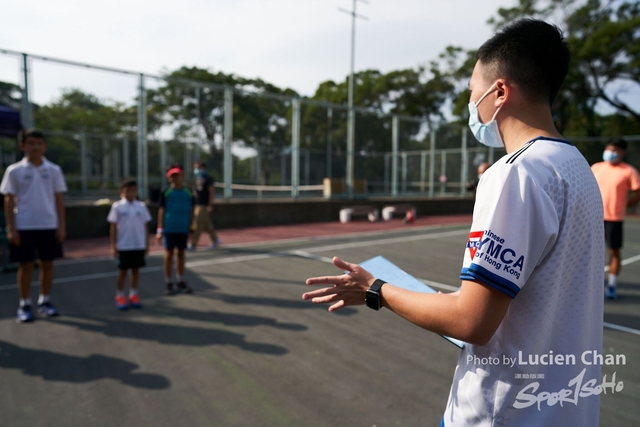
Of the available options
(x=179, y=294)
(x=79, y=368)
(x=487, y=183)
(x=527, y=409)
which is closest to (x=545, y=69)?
(x=487, y=183)

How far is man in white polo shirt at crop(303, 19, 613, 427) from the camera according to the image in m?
1.09

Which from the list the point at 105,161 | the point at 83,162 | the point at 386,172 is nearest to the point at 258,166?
the point at 105,161

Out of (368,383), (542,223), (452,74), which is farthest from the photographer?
(452,74)

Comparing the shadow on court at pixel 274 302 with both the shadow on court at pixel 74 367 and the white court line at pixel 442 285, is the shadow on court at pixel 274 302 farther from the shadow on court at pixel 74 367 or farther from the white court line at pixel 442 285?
the shadow on court at pixel 74 367

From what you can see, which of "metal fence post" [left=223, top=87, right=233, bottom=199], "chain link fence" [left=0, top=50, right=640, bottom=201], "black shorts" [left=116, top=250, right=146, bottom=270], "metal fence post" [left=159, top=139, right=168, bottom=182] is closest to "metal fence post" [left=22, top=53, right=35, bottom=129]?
"chain link fence" [left=0, top=50, right=640, bottom=201]

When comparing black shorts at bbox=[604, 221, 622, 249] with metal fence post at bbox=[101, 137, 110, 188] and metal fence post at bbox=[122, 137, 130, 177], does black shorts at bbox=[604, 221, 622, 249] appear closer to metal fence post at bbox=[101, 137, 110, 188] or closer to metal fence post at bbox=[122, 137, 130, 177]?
metal fence post at bbox=[122, 137, 130, 177]

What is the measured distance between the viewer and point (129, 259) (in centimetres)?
567

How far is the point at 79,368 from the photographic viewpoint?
3.70m

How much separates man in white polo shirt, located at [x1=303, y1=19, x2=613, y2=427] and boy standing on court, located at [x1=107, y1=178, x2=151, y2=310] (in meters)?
4.96

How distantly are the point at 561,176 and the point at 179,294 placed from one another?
18.6 feet

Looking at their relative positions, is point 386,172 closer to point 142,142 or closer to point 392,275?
point 142,142

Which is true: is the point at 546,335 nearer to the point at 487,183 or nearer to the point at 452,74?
the point at 487,183

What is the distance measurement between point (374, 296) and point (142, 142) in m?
12.1

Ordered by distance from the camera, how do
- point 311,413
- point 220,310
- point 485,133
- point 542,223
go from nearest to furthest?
point 542,223 < point 485,133 < point 311,413 < point 220,310
